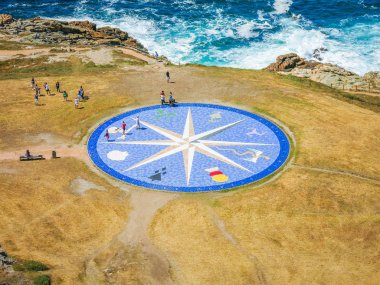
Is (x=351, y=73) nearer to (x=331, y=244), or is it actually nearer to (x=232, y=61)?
(x=232, y=61)

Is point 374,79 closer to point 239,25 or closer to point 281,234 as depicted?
point 239,25

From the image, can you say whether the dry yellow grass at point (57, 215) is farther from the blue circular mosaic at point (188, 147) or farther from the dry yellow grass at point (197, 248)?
the dry yellow grass at point (197, 248)

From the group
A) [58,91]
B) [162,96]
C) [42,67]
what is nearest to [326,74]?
[162,96]

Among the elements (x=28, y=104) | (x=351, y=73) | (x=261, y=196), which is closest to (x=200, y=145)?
(x=261, y=196)

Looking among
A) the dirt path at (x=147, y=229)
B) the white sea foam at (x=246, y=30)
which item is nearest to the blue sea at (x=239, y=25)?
the white sea foam at (x=246, y=30)

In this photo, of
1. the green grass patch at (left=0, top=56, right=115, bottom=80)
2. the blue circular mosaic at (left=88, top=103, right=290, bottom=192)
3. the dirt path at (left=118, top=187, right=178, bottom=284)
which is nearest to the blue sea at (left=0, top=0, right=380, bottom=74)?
the green grass patch at (left=0, top=56, right=115, bottom=80)

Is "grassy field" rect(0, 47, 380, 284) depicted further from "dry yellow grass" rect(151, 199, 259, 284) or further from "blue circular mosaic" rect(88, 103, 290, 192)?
"blue circular mosaic" rect(88, 103, 290, 192)
